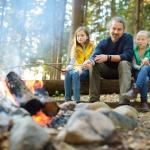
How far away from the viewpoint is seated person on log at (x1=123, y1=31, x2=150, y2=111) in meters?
6.36

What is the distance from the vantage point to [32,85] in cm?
568

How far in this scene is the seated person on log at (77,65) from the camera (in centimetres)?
683

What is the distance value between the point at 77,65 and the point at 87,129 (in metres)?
3.43

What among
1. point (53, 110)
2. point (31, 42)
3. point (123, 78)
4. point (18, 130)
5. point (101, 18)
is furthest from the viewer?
point (31, 42)

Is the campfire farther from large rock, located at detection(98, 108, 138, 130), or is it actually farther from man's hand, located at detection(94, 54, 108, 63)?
man's hand, located at detection(94, 54, 108, 63)

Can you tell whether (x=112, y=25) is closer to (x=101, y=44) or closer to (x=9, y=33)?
(x=101, y=44)

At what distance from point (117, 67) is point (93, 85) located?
0.53m

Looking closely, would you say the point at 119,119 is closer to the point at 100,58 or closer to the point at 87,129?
the point at 87,129

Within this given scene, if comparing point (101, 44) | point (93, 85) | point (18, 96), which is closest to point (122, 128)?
point (18, 96)

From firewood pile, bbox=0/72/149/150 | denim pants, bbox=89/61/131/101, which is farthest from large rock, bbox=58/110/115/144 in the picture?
denim pants, bbox=89/61/131/101

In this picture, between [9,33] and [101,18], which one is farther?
[9,33]

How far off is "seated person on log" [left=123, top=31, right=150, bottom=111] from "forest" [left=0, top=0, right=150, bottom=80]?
10149mm

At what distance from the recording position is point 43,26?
68.0 ft

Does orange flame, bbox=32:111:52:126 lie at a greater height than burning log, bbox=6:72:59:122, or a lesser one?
lesser
